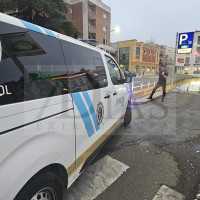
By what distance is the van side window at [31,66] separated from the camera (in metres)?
1.04

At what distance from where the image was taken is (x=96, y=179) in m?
2.28

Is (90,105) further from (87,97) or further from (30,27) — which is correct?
(30,27)

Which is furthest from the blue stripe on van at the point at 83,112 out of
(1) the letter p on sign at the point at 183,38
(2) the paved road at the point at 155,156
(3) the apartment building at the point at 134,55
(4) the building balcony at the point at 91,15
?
(3) the apartment building at the point at 134,55

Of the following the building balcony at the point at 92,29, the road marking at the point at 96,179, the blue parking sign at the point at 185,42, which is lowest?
the road marking at the point at 96,179

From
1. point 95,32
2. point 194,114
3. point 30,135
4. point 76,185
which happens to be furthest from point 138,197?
point 95,32

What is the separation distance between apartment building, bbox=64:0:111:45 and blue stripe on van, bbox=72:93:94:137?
94.9 feet

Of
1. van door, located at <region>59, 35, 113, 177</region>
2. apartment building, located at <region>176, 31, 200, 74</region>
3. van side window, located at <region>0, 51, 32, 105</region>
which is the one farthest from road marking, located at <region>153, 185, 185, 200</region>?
apartment building, located at <region>176, 31, 200, 74</region>

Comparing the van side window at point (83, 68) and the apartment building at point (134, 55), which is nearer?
the van side window at point (83, 68)

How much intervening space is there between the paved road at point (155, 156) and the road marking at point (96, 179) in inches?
3.7

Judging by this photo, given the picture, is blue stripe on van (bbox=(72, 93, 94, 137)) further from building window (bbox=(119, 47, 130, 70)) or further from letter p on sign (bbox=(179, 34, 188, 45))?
building window (bbox=(119, 47, 130, 70))

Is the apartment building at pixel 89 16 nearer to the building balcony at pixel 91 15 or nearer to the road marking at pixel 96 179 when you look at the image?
the building balcony at pixel 91 15

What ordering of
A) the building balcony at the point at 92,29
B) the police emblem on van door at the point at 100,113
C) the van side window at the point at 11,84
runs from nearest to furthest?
the van side window at the point at 11,84 → the police emblem on van door at the point at 100,113 → the building balcony at the point at 92,29

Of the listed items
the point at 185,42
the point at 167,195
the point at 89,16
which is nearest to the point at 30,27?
the point at 167,195

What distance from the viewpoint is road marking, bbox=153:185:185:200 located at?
76.1 inches
